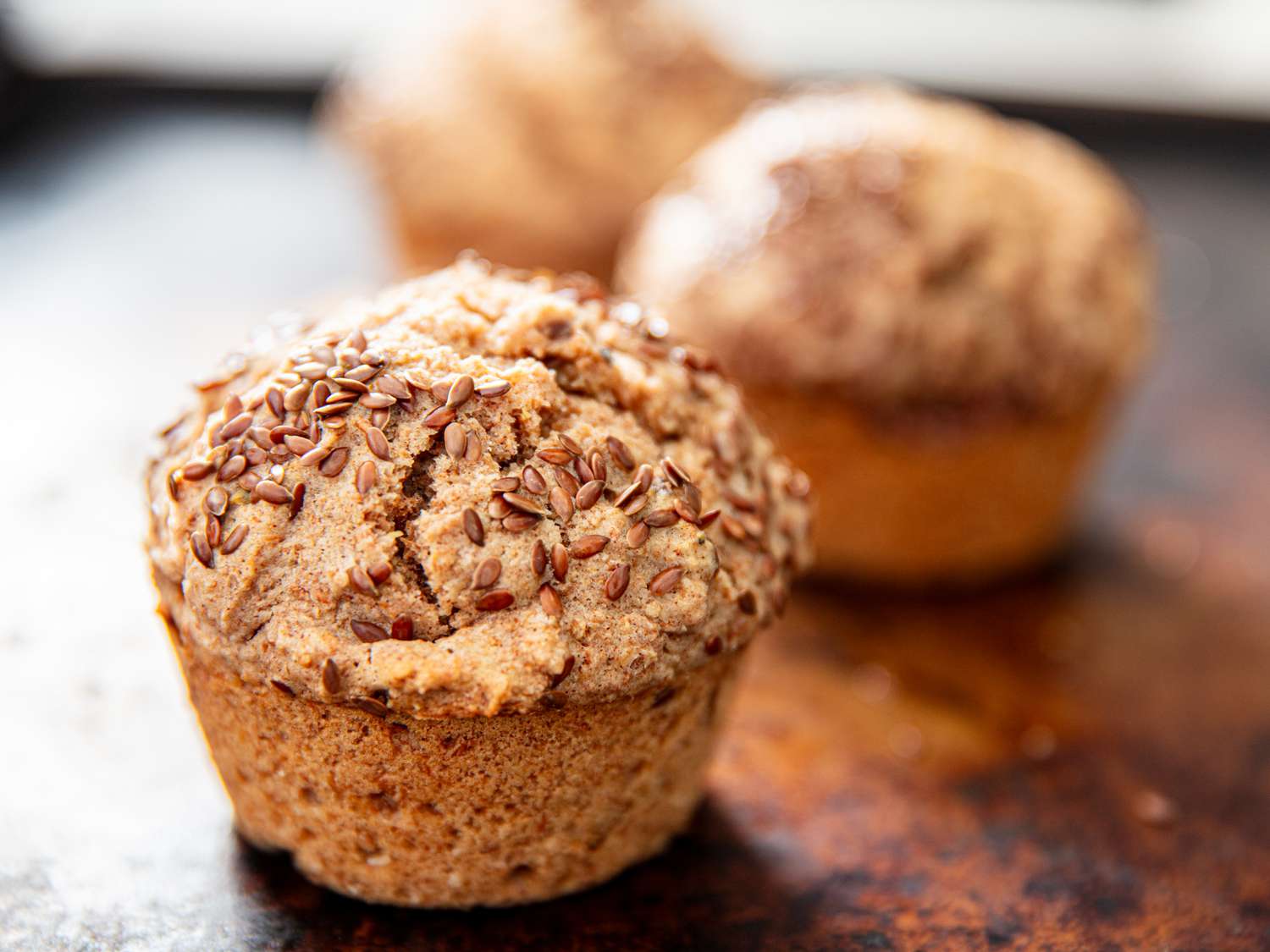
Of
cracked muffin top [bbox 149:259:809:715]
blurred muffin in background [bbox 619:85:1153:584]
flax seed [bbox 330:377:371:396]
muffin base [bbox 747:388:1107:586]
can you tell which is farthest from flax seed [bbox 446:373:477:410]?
muffin base [bbox 747:388:1107:586]

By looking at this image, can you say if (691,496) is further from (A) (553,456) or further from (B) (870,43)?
(B) (870,43)

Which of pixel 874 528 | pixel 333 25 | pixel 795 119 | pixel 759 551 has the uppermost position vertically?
pixel 333 25

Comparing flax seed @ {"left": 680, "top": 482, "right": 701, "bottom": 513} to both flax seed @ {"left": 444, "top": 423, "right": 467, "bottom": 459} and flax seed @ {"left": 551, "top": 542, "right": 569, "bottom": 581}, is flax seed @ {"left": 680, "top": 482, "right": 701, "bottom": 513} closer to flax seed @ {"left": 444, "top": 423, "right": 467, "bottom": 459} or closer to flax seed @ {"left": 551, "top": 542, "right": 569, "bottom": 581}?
flax seed @ {"left": 551, "top": 542, "right": 569, "bottom": 581}

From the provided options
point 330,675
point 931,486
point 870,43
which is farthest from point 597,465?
point 870,43

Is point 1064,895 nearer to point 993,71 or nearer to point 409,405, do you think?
point 409,405

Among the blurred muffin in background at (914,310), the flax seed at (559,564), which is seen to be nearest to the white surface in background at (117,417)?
the flax seed at (559,564)

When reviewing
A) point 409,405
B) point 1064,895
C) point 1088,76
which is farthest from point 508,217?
point 1088,76
